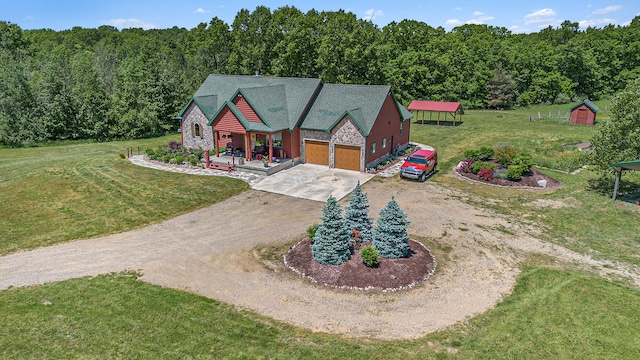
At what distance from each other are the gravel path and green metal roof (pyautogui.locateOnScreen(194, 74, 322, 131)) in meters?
9.87

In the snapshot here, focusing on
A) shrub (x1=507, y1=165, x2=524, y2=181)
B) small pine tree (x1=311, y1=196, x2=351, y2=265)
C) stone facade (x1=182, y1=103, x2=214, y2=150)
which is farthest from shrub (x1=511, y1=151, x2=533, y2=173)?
stone facade (x1=182, y1=103, x2=214, y2=150)

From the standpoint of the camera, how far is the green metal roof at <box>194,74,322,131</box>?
3253cm

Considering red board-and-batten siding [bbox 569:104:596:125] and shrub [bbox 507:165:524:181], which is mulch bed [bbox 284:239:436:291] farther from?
red board-and-batten siding [bbox 569:104:596:125]

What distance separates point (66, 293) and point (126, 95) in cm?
3795

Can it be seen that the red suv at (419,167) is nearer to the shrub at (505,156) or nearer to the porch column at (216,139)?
the shrub at (505,156)

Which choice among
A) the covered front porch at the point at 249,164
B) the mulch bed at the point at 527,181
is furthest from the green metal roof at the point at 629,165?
the covered front porch at the point at 249,164

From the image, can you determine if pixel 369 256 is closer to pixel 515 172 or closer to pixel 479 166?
pixel 515 172

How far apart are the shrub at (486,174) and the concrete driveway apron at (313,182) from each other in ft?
24.4

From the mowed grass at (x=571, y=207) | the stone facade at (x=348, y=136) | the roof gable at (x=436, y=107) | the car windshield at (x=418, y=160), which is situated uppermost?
the roof gable at (x=436, y=107)

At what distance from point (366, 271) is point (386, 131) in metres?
19.6

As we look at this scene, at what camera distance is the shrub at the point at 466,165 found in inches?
1209

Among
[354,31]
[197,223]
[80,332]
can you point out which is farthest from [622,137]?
[354,31]

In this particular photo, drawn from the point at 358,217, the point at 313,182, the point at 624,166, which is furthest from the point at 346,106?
the point at 624,166

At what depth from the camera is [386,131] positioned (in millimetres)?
33844
